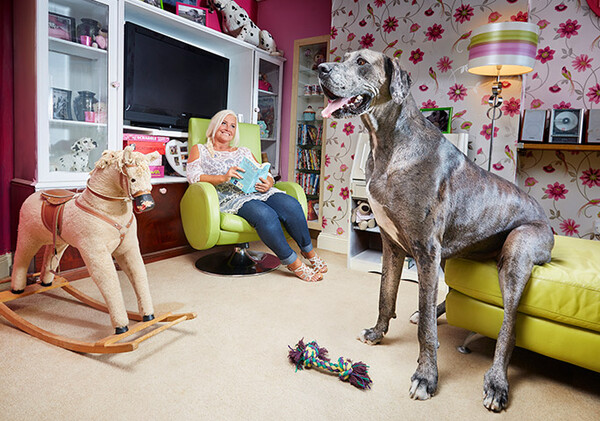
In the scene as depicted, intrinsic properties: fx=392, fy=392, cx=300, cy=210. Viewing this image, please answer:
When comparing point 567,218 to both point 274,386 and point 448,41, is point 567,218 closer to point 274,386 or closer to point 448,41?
point 448,41

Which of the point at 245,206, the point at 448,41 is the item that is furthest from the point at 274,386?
the point at 448,41

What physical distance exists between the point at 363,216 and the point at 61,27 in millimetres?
2189

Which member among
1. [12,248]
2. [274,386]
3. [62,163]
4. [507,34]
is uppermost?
[507,34]

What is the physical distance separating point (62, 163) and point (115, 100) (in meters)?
0.52

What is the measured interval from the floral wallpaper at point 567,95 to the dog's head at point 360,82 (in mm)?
1945

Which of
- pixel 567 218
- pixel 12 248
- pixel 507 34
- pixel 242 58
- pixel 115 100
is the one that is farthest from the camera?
pixel 242 58

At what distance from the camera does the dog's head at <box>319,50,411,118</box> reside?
4.15 ft

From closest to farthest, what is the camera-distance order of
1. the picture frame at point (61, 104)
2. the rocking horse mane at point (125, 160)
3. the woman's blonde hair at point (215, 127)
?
the rocking horse mane at point (125, 160) → the picture frame at point (61, 104) → the woman's blonde hair at point (215, 127)

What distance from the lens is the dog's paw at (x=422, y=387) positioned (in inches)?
50.4

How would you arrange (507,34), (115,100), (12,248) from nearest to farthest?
(507,34), (12,248), (115,100)

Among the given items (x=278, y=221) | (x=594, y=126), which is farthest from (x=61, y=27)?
(x=594, y=126)

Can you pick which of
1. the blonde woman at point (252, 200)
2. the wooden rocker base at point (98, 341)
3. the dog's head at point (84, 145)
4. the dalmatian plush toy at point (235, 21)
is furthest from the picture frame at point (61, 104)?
the dalmatian plush toy at point (235, 21)

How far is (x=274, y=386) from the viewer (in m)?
1.33

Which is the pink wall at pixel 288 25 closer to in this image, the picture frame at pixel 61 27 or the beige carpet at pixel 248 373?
the picture frame at pixel 61 27
